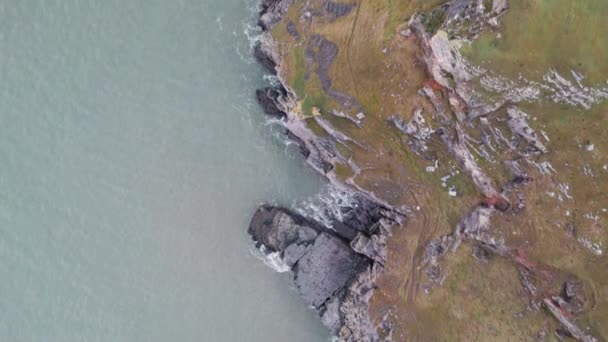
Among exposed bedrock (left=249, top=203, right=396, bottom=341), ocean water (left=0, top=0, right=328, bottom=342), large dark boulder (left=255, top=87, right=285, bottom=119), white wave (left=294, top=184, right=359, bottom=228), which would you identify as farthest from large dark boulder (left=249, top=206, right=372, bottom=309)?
large dark boulder (left=255, top=87, right=285, bottom=119)

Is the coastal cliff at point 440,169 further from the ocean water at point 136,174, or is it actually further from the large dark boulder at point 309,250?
the ocean water at point 136,174

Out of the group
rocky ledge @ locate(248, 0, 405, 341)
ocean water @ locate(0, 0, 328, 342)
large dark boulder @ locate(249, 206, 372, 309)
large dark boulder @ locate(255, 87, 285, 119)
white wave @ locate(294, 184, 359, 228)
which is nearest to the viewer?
ocean water @ locate(0, 0, 328, 342)

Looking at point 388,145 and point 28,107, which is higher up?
point 28,107

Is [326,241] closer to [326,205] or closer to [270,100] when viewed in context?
[326,205]

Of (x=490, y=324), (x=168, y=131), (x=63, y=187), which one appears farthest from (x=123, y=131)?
(x=490, y=324)

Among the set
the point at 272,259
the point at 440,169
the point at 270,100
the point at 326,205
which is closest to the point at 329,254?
the point at 326,205

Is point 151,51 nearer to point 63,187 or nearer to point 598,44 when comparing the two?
point 63,187

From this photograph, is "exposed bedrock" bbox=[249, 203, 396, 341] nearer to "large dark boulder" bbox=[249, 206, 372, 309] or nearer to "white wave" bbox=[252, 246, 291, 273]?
"large dark boulder" bbox=[249, 206, 372, 309]
